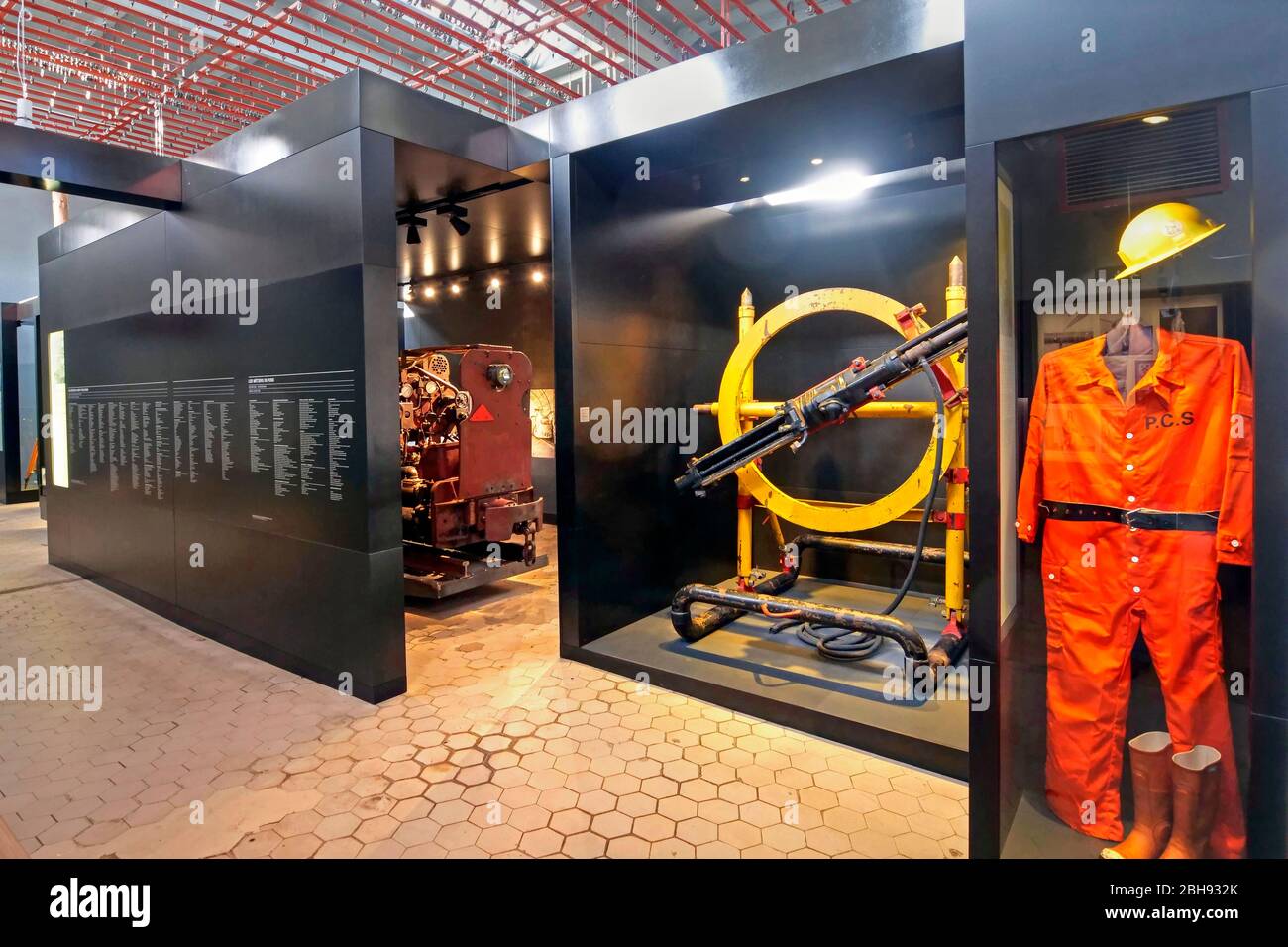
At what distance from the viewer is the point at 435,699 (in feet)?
12.8

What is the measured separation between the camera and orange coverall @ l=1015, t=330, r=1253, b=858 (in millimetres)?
2008

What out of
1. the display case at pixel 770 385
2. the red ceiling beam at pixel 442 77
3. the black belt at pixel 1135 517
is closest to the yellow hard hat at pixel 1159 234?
the black belt at pixel 1135 517

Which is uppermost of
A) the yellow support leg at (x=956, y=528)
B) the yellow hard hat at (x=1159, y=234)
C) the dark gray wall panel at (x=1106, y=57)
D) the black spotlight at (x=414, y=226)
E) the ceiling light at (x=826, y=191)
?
the ceiling light at (x=826, y=191)

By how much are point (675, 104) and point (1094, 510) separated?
108 inches

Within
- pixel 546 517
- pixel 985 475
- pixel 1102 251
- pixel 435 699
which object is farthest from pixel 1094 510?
pixel 546 517

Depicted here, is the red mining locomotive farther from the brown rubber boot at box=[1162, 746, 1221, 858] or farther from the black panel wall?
the brown rubber boot at box=[1162, 746, 1221, 858]

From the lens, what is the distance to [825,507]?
4.50 meters

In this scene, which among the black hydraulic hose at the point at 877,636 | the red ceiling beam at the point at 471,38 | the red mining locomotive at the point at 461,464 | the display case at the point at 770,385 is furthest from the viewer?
the red mining locomotive at the point at 461,464

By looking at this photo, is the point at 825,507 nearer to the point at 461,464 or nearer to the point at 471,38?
the point at 461,464

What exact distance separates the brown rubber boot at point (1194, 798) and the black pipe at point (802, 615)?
54.7 inches

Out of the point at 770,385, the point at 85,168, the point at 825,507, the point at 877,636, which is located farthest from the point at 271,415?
the point at 877,636

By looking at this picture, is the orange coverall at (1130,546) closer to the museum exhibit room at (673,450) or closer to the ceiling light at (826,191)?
the museum exhibit room at (673,450)

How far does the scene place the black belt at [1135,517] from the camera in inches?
81.4

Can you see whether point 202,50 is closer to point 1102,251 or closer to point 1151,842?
point 1102,251
